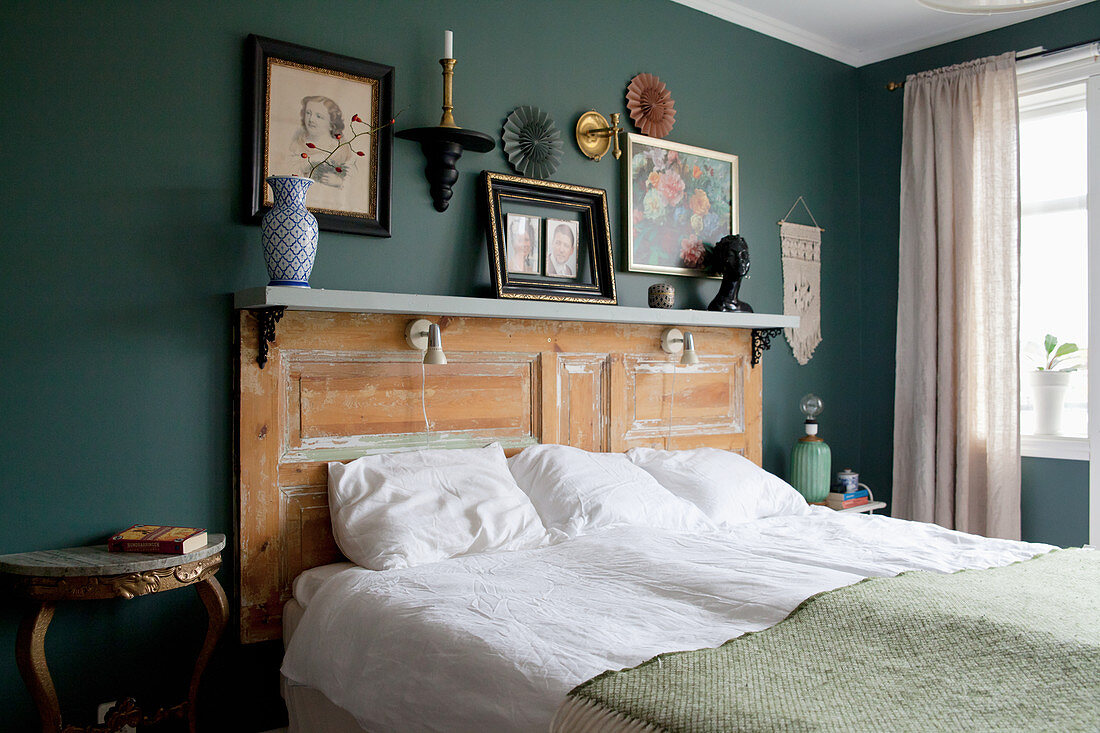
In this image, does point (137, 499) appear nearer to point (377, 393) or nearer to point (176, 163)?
point (377, 393)

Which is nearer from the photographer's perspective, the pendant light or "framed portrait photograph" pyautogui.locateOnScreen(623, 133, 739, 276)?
the pendant light

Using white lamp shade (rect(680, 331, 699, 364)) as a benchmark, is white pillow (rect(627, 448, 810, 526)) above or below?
below


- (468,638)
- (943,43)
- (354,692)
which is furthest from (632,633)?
(943,43)

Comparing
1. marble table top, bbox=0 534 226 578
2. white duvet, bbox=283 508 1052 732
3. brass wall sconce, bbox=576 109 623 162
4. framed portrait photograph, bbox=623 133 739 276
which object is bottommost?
white duvet, bbox=283 508 1052 732

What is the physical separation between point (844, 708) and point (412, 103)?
7.15 feet

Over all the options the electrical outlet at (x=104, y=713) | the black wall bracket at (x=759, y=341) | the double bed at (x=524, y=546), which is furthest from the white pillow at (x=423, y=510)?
the black wall bracket at (x=759, y=341)

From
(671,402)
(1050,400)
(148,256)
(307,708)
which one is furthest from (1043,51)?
(307,708)

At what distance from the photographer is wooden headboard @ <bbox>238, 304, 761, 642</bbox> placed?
229cm

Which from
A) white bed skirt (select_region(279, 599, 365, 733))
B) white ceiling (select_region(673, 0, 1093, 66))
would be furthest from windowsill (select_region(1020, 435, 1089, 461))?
white bed skirt (select_region(279, 599, 365, 733))

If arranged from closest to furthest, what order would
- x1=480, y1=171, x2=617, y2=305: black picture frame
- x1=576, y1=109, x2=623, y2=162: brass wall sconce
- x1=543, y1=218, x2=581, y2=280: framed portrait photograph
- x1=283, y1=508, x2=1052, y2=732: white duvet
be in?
1. x1=283, y1=508, x2=1052, y2=732: white duvet
2. x1=480, y1=171, x2=617, y2=305: black picture frame
3. x1=543, y1=218, x2=581, y2=280: framed portrait photograph
4. x1=576, y1=109, x2=623, y2=162: brass wall sconce

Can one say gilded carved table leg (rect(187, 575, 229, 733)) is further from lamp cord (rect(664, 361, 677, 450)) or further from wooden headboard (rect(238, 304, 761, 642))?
lamp cord (rect(664, 361, 677, 450))

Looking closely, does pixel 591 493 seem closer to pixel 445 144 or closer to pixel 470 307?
pixel 470 307

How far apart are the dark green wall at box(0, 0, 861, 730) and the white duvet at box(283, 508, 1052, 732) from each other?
19.8 inches

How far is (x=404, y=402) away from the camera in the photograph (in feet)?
8.36
